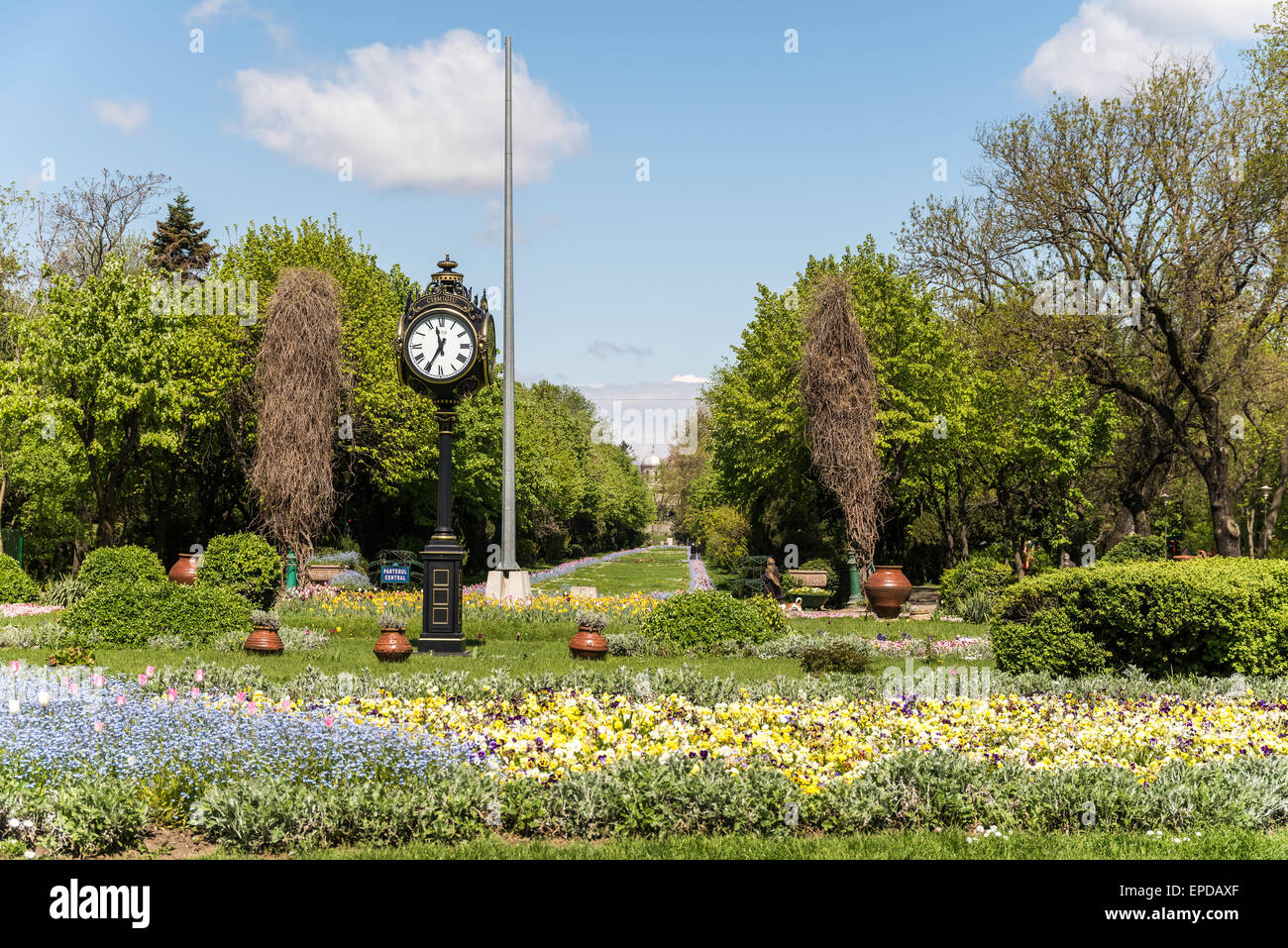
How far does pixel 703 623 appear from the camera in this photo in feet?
43.1

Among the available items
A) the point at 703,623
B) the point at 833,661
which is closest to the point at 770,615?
the point at 703,623

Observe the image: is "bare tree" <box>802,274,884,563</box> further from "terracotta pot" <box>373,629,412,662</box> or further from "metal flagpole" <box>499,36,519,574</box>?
"terracotta pot" <box>373,629,412,662</box>

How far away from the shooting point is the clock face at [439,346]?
42.8ft

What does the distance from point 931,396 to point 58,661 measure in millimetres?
19985

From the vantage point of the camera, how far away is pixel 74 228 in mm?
34469

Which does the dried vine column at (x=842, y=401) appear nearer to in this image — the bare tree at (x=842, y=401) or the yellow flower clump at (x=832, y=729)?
the bare tree at (x=842, y=401)

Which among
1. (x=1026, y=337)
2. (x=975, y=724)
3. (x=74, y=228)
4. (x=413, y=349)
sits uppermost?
(x=74, y=228)

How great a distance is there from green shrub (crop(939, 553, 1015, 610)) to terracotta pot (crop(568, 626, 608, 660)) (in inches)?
334

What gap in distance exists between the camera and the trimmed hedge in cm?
999

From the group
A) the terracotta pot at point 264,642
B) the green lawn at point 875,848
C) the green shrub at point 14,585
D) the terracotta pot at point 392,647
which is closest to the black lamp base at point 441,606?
the terracotta pot at point 392,647

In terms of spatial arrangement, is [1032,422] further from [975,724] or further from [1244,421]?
[975,724]

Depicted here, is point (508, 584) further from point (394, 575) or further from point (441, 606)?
point (441, 606)
